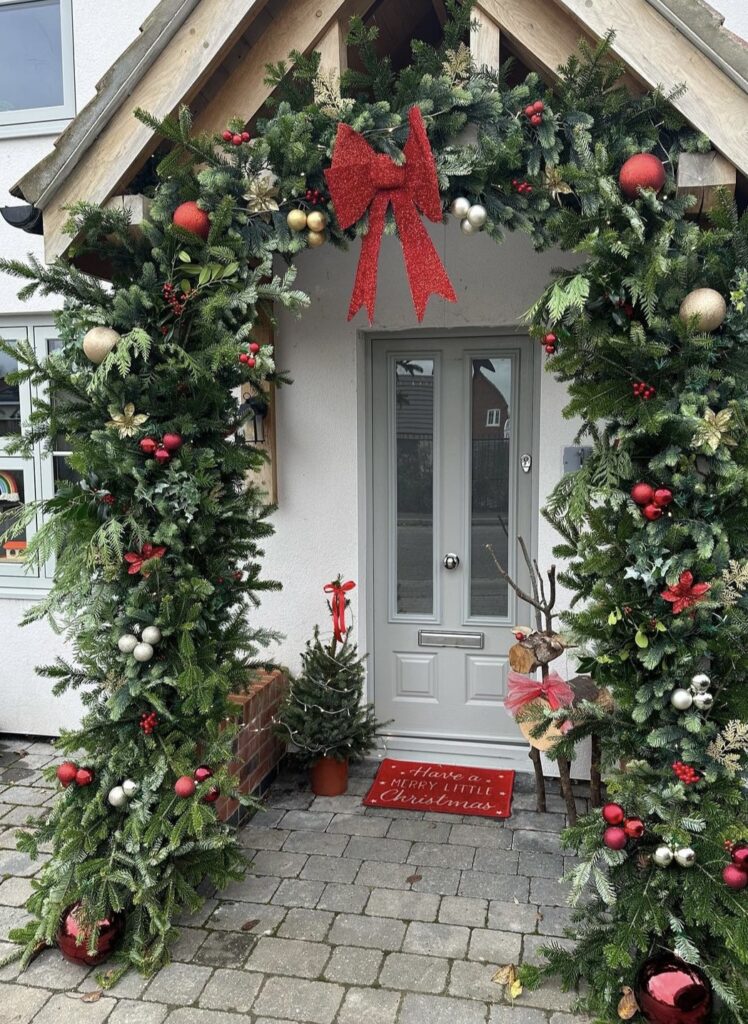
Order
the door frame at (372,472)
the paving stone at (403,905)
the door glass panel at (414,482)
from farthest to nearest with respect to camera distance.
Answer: the door glass panel at (414,482) < the door frame at (372,472) < the paving stone at (403,905)

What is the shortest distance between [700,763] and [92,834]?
7.24 feet

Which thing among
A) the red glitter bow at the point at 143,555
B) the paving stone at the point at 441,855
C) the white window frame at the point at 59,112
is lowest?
the paving stone at the point at 441,855

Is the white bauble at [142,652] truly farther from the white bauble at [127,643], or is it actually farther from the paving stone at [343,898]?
the paving stone at [343,898]

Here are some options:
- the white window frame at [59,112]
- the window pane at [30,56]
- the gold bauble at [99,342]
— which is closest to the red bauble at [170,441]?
the gold bauble at [99,342]

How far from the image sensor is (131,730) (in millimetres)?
3053

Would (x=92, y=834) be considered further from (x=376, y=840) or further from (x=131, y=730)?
(x=376, y=840)

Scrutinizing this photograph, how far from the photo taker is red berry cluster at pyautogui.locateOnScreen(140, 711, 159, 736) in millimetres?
3003

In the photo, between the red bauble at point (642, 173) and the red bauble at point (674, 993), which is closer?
the red bauble at point (674, 993)

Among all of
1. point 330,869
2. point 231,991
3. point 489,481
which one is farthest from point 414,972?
point 489,481

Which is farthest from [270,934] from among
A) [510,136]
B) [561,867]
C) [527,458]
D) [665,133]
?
[665,133]

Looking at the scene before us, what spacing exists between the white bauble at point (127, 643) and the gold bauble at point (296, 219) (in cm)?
164

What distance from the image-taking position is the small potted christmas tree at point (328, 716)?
4.12 m

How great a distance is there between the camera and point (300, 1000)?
274cm

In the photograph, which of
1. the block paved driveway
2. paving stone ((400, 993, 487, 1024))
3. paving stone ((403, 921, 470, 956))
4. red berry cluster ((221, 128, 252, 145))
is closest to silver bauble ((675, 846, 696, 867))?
the block paved driveway
